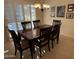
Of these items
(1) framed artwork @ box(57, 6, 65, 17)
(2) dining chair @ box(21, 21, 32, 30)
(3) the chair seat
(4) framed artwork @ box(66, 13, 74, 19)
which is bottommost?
(3) the chair seat

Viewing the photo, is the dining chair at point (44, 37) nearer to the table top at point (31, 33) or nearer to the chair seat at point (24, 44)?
the table top at point (31, 33)

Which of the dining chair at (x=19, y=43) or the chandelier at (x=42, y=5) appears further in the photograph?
the chandelier at (x=42, y=5)

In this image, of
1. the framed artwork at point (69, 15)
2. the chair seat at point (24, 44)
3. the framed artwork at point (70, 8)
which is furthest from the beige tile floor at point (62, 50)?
the framed artwork at point (70, 8)

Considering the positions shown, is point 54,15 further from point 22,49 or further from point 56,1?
point 22,49

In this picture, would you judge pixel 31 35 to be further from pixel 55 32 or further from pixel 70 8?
pixel 70 8

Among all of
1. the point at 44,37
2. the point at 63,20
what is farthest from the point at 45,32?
the point at 63,20

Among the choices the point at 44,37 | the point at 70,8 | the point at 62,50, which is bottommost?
→ the point at 62,50

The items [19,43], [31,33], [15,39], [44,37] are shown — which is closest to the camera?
[15,39]

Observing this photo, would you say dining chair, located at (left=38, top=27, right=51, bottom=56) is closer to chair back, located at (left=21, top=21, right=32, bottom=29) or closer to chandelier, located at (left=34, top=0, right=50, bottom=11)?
chair back, located at (left=21, top=21, right=32, bottom=29)

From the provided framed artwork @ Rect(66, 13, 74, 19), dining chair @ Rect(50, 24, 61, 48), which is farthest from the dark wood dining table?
framed artwork @ Rect(66, 13, 74, 19)

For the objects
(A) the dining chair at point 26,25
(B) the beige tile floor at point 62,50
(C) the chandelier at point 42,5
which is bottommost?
(B) the beige tile floor at point 62,50

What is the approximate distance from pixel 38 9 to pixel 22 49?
0.78 metres
